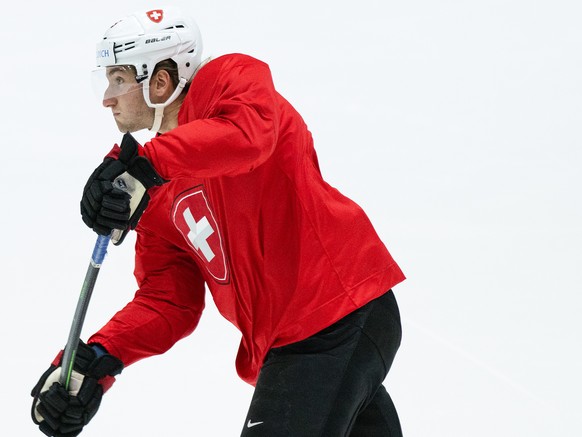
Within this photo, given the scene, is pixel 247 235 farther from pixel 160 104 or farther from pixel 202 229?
pixel 160 104

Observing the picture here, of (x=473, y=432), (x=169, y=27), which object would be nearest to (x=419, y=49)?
(x=473, y=432)

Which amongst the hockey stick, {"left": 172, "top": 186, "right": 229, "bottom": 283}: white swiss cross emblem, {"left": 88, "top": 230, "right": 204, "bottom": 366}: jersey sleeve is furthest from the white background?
{"left": 172, "top": 186, "right": 229, "bottom": 283}: white swiss cross emblem

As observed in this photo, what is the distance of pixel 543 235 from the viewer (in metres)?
4.49

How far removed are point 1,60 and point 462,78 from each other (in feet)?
7.66

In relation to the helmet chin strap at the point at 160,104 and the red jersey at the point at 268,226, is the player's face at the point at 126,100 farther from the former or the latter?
the red jersey at the point at 268,226

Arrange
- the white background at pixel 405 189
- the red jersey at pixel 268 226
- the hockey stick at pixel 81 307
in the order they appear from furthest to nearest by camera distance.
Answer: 1. the white background at pixel 405 189
2. the hockey stick at pixel 81 307
3. the red jersey at pixel 268 226

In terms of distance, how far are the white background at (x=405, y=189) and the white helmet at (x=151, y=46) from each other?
50.4 inches

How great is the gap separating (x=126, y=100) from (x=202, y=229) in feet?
1.28

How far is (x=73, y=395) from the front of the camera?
2.71 metres

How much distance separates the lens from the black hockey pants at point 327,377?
2363 mm

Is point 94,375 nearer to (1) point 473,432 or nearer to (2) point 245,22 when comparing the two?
(1) point 473,432

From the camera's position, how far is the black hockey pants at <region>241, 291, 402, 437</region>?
2.36 meters

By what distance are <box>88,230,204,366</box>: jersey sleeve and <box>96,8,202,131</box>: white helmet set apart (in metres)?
0.41

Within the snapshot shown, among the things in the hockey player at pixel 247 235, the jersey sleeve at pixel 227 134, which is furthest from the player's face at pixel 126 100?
the jersey sleeve at pixel 227 134
